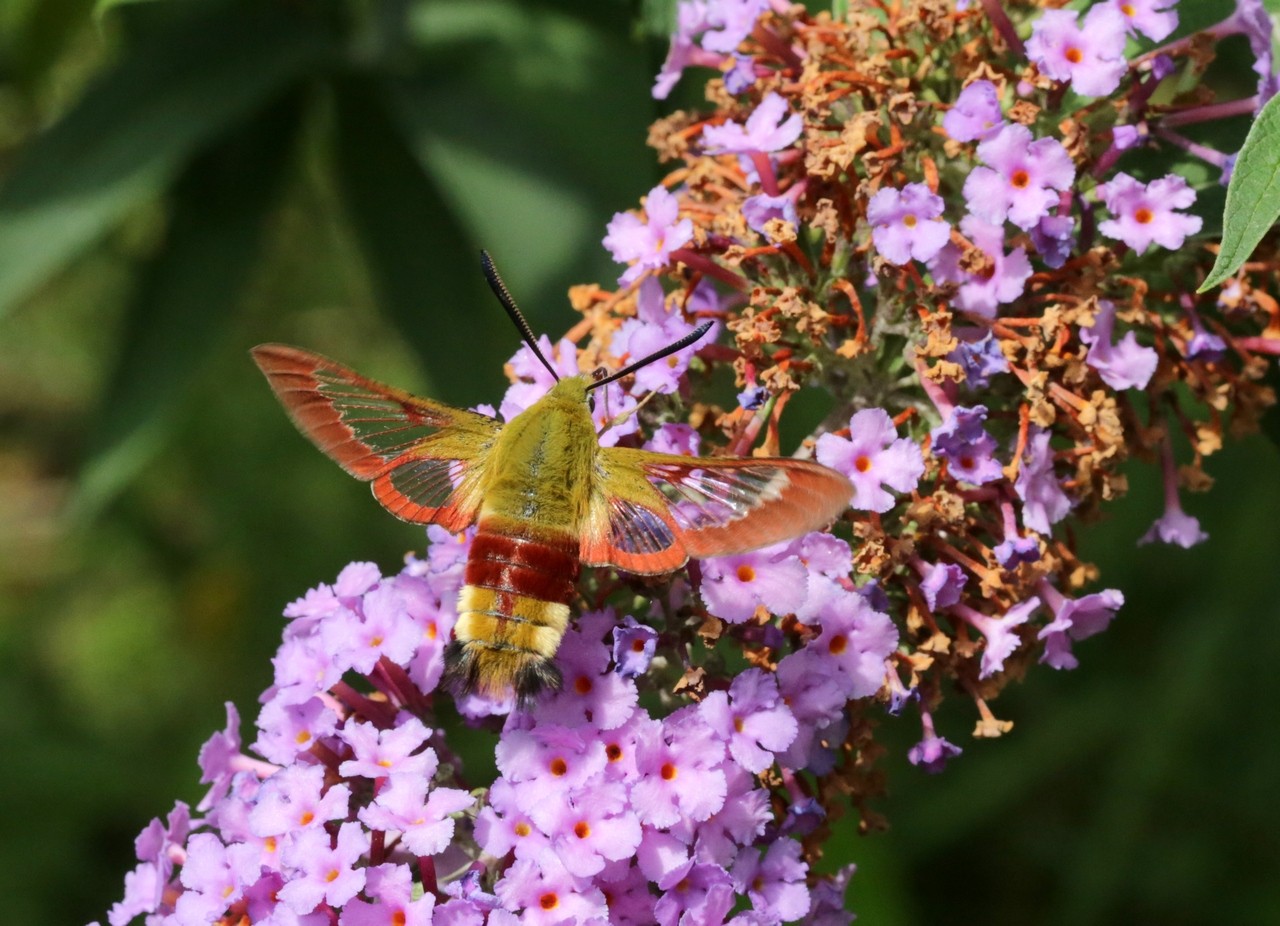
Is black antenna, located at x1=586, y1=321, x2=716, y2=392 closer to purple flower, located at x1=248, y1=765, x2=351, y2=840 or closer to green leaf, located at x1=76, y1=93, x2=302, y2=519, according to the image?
purple flower, located at x1=248, y1=765, x2=351, y2=840

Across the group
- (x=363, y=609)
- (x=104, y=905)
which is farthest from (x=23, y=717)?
(x=363, y=609)

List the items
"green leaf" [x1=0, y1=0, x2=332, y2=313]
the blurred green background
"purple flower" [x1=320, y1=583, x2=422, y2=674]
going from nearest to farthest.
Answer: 1. "purple flower" [x1=320, y1=583, x2=422, y2=674]
2. "green leaf" [x1=0, y1=0, x2=332, y2=313]
3. the blurred green background

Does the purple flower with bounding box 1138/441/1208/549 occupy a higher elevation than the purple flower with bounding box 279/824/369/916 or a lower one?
higher

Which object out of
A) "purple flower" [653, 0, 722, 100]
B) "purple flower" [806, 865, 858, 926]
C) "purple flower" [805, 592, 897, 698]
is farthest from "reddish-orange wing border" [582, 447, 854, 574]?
"purple flower" [653, 0, 722, 100]

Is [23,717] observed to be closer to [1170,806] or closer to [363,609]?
[363,609]

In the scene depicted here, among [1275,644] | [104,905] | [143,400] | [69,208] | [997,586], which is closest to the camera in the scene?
[997,586]

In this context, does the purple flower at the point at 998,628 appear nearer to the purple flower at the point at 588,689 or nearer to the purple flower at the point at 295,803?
the purple flower at the point at 588,689
